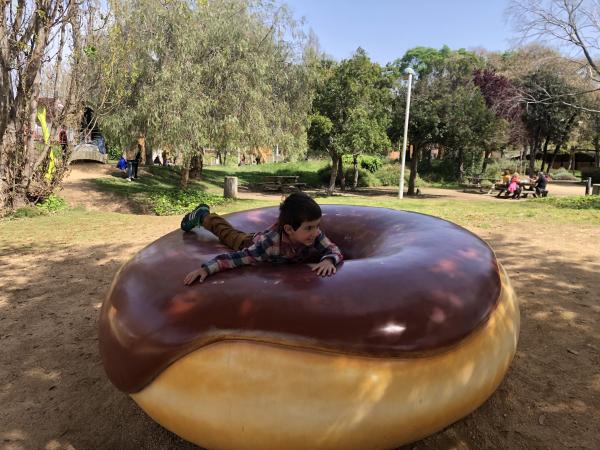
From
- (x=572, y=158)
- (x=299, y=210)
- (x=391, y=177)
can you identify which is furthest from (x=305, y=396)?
(x=572, y=158)

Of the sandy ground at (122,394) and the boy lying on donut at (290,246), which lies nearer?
the boy lying on donut at (290,246)

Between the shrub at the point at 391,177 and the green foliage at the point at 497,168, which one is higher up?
the green foliage at the point at 497,168

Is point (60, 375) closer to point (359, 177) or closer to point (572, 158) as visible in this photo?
point (359, 177)

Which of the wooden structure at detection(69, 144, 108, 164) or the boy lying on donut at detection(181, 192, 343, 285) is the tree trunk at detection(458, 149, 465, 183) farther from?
the boy lying on donut at detection(181, 192, 343, 285)

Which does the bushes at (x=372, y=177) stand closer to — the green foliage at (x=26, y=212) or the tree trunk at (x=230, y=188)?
the tree trunk at (x=230, y=188)

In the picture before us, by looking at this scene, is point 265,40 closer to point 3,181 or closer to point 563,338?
point 3,181

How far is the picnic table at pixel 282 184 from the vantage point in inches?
826

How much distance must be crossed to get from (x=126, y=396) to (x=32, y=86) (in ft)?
30.3

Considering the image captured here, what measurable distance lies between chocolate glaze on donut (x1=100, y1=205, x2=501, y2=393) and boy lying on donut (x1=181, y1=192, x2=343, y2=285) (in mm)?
60

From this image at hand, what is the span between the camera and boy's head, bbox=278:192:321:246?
235 centimetres

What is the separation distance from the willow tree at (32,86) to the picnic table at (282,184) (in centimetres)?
1105

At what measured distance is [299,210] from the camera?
7.73ft

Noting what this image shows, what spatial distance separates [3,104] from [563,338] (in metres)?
10.6

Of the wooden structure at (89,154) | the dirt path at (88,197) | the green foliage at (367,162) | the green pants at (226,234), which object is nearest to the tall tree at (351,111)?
the green foliage at (367,162)
